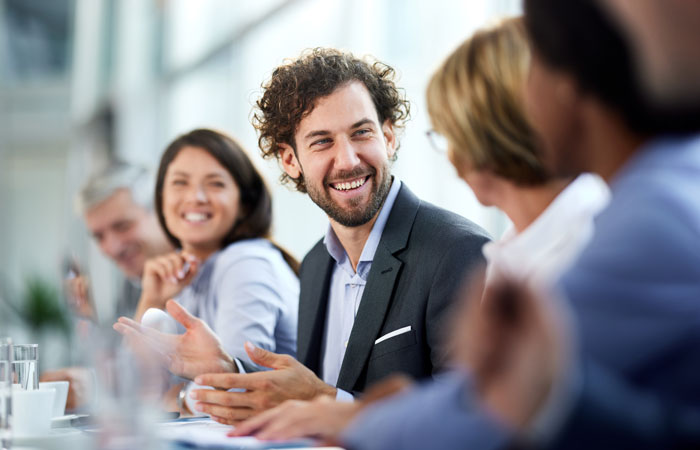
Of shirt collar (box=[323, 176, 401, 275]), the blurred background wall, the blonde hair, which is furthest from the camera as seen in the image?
the blurred background wall

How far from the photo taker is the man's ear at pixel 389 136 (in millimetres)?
2209

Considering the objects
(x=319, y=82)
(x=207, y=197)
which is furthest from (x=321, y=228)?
(x=319, y=82)

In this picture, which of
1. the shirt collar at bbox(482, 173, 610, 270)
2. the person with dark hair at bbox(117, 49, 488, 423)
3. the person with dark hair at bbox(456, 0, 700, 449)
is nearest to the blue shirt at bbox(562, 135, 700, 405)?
the person with dark hair at bbox(456, 0, 700, 449)

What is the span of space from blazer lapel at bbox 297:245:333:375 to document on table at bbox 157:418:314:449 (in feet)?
1.98

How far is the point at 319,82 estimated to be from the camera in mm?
2109

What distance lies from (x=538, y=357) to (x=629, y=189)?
21cm

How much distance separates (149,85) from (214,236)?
Result: 5.56 m

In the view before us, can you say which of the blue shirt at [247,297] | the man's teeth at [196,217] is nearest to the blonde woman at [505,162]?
the blue shirt at [247,297]

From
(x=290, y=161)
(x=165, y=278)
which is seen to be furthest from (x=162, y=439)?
(x=165, y=278)

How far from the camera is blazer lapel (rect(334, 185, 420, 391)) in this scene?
6.02 feet

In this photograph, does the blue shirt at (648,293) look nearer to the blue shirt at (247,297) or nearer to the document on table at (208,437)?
the document on table at (208,437)

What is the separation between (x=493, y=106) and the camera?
1340 mm

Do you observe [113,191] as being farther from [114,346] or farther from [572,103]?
[572,103]

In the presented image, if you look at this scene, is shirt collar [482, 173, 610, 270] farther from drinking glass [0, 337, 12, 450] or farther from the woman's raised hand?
the woman's raised hand
